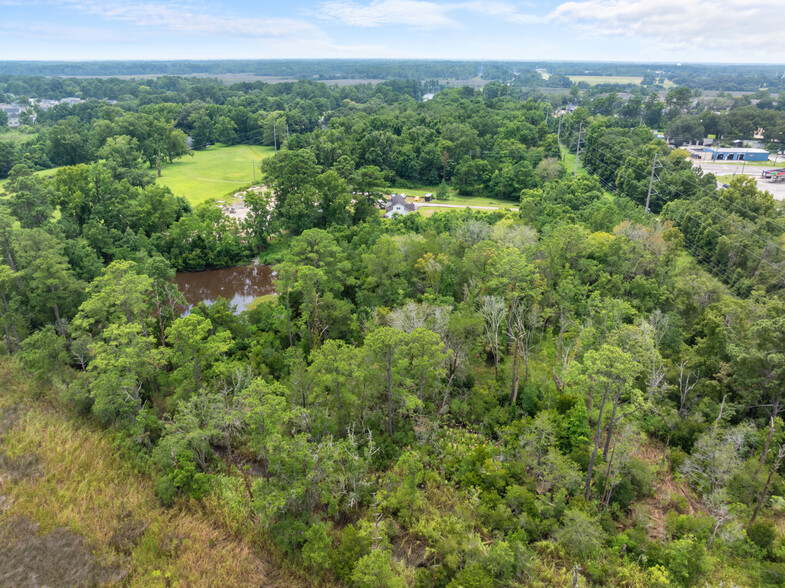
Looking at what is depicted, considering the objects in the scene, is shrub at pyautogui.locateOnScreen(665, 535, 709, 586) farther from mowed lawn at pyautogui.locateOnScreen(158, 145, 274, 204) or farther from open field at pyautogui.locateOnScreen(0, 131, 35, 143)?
open field at pyautogui.locateOnScreen(0, 131, 35, 143)

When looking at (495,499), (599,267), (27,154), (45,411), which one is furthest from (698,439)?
(27,154)

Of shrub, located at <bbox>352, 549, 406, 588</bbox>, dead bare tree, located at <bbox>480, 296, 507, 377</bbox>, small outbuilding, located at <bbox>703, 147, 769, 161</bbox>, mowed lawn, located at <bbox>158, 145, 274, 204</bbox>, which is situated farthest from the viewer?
small outbuilding, located at <bbox>703, 147, 769, 161</bbox>

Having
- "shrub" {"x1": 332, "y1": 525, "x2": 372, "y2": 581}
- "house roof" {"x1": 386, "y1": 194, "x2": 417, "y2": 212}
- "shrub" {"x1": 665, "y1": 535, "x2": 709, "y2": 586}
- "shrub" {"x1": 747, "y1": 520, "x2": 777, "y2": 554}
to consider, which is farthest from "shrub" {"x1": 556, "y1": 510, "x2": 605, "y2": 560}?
"house roof" {"x1": 386, "y1": 194, "x2": 417, "y2": 212}

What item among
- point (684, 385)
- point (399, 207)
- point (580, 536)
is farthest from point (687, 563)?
point (399, 207)

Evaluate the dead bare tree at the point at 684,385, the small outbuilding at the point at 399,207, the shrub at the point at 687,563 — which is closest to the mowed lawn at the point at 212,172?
the small outbuilding at the point at 399,207

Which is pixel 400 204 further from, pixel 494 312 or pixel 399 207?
pixel 494 312

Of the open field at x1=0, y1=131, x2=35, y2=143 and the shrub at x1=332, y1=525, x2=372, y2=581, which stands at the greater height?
the open field at x1=0, y1=131, x2=35, y2=143
